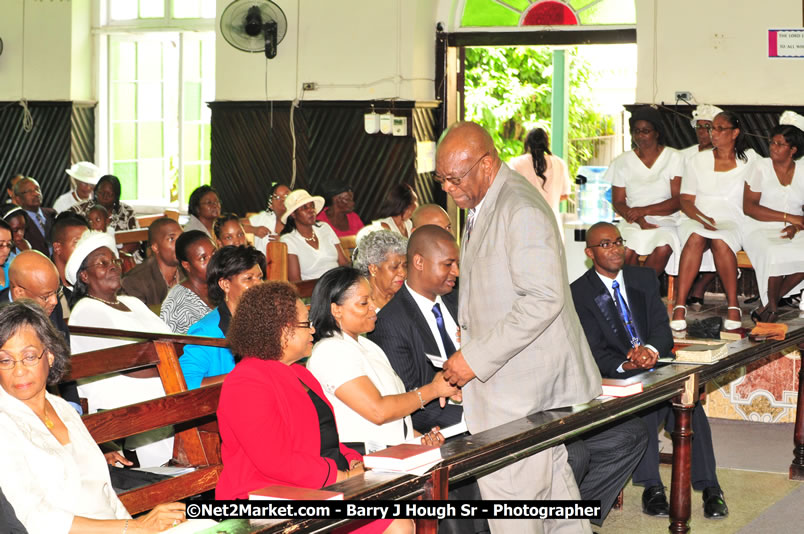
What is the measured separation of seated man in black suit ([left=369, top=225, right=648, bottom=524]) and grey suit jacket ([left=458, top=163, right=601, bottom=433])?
0.92 metres

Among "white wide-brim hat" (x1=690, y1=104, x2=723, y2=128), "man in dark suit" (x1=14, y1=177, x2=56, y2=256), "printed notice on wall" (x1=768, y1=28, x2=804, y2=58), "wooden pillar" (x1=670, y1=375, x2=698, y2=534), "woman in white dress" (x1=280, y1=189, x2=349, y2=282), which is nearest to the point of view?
"wooden pillar" (x1=670, y1=375, x2=698, y2=534)

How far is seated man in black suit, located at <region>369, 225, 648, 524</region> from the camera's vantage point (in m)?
4.73

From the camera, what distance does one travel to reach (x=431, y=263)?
4898 millimetres

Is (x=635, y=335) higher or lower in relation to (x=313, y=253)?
lower

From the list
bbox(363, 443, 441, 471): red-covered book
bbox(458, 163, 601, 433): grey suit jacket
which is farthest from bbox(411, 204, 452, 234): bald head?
bbox(363, 443, 441, 471): red-covered book

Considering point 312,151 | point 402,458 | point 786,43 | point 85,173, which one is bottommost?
point 402,458

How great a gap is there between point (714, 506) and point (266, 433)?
2807 mm

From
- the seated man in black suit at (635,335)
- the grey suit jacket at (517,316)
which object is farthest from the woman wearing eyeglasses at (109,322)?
the seated man in black suit at (635,335)

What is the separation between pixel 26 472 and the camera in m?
2.98

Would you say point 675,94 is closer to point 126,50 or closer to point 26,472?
point 126,50

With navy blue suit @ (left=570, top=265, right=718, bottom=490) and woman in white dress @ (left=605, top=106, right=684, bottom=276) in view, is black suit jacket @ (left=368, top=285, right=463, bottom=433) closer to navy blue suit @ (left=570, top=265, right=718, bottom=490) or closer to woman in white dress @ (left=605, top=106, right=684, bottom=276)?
Result: navy blue suit @ (left=570, top=265, right=718, bottom=490)

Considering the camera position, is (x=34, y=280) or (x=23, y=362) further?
(x=34, y=280)

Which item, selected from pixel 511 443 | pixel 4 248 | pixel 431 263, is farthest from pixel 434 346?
pixel 4 248

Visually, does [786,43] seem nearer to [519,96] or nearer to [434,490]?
[519,96]
